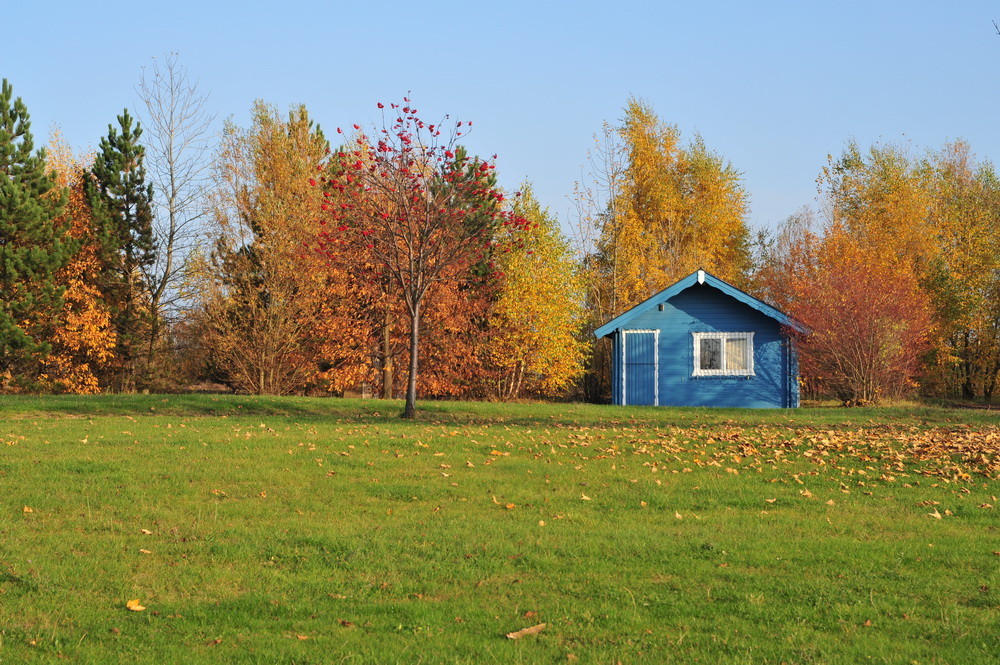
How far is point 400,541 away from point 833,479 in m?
6.51

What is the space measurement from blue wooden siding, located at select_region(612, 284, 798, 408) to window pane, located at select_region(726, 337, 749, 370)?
356mm

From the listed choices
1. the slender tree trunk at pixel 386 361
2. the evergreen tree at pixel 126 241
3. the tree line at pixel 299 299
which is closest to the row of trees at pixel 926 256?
the tree line at pixel 299 299

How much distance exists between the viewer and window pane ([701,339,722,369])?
30.5m

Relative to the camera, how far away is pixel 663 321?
30672 millimetres

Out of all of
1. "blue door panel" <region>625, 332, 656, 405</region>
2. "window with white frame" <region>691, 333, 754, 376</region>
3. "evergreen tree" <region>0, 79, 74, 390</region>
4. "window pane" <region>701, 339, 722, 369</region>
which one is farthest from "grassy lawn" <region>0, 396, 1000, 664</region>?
"evergreen tree" <region>0, 79, 74, 390</region>

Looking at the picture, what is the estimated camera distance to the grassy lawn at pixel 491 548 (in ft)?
17.5

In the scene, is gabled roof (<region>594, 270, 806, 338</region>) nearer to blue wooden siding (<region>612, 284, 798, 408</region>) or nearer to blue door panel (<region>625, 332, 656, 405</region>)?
blue wooden siding (<region>612, 284, 798, 408</region>)

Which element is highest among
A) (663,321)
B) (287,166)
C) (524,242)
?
(287,166)

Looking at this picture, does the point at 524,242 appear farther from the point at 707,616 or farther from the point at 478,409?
→ the point at 707,616

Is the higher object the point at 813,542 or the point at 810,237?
the point at 810,237

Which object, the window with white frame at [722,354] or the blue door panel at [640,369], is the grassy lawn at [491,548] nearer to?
the window with white frame at [722,354]

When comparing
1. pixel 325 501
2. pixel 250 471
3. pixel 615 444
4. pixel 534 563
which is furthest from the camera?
pixel 615 444

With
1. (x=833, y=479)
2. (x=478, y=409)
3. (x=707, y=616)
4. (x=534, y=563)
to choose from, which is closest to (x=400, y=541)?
(x=534, y=563)

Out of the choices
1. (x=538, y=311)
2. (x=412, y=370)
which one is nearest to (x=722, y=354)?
(x=538, y=311)
